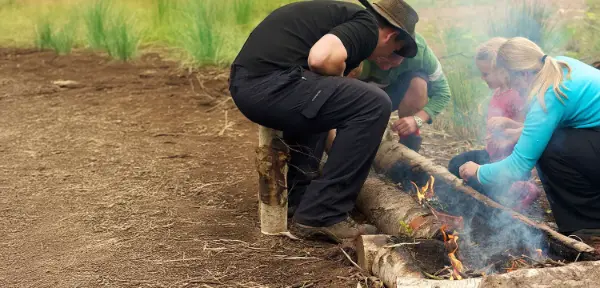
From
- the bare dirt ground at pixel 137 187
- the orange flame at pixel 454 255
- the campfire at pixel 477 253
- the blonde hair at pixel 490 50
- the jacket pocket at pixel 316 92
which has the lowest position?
the bare dirt ground at pixel 137 187

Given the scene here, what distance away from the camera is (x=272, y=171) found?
3.77 meters

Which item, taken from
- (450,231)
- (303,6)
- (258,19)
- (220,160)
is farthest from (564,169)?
(258,19)

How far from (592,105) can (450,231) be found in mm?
968

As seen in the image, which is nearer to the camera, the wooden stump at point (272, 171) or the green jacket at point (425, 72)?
the wooden stump at point (272, 171)

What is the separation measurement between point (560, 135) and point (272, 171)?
1517 millimetres

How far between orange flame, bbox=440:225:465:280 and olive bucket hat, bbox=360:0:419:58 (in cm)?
116

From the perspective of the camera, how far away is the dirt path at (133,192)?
347 centimetres

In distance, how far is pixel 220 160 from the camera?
529cm

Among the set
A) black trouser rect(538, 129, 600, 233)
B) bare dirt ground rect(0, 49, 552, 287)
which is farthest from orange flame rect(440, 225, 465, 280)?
black trouser rect(538, 129, 600, 233)

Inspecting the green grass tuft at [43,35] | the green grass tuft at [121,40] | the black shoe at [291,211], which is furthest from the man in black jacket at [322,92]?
the green grass tuft at [43,35]

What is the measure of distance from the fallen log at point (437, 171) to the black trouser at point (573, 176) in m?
0.28

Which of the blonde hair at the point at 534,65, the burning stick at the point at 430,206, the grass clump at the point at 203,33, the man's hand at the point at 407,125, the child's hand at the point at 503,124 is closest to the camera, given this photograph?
the blonde hair at the point at 534,65

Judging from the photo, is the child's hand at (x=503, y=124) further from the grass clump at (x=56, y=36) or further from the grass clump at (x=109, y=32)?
the grass clump at (x=56, y=36)

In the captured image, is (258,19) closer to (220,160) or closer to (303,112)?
(220,160)
